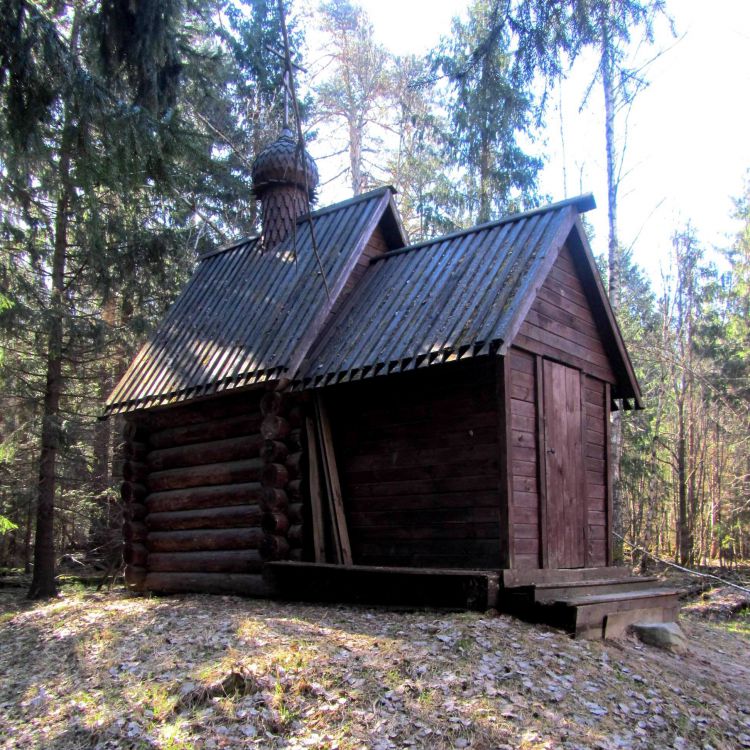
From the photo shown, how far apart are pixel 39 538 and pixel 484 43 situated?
12.9 metres

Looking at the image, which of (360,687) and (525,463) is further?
(525,463)

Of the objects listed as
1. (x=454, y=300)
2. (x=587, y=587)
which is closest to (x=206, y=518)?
(x=454, y=300)

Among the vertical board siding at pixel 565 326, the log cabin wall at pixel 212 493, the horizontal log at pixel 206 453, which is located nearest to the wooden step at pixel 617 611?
the vertical board siding at pixel 565 326

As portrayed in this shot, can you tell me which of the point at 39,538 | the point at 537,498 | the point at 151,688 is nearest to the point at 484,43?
the point at 537,498

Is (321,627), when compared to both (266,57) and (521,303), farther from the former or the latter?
(266,57)

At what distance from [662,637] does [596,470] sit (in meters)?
2.92

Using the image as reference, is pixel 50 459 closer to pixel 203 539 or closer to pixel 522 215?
pixel 203 539

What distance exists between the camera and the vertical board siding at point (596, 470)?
1093cm

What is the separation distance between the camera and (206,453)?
462 inches

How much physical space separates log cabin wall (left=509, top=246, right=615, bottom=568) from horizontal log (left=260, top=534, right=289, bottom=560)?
10.3ft

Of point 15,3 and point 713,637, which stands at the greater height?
point 15,3

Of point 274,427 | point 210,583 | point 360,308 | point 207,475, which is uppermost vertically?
point 360,308

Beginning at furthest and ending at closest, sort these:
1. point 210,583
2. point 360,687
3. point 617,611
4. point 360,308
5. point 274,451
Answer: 1. point 210,583
2. point 360,308
3. point 274,451
4. point 617,611
5. point 360,687

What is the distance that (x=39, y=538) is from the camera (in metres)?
15.0
